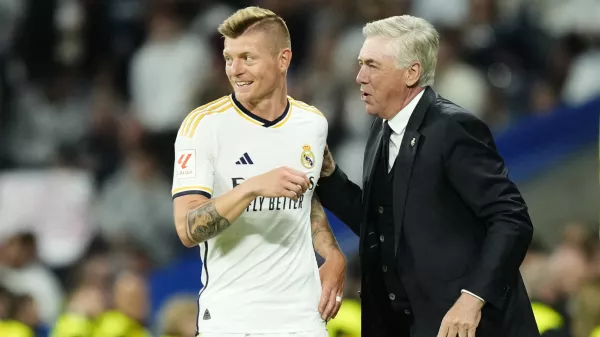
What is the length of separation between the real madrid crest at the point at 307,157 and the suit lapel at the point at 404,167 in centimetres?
32

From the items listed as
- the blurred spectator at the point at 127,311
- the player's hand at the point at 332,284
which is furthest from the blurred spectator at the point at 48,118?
the player's hand at the point at 332,284

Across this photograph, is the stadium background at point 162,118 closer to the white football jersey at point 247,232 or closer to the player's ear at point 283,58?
the white football jersey at point 247,232

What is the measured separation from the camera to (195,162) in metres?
4.18

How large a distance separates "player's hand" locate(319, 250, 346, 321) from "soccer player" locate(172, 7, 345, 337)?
12 millimetres

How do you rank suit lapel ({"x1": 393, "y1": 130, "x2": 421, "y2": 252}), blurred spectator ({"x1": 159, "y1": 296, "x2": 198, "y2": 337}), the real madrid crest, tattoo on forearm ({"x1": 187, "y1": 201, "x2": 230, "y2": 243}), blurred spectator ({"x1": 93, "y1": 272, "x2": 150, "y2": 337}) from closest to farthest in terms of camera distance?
tattoo on forearm ({"x1": 187, "y1": 201, "x2": 230, "y2": 243})
suit lapel ({"x1": 393, "y1": 130, "x2": 421, "y2": 252})
the real madrid crest
blurred spectator ({"x1": 159, "y1": 296, "x2": 198, "y2": 337})
blurred spectator ({"x1": 93, "y1": 272, "x2": 150, "y2": 337})

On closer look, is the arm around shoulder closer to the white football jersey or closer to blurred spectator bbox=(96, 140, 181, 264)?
the white football jersey

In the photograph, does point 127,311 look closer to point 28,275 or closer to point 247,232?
point 28,275

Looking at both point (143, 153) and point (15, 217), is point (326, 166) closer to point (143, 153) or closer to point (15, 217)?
point (143, 153)

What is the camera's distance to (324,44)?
10.1 m

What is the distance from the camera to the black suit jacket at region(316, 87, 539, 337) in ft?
13.7

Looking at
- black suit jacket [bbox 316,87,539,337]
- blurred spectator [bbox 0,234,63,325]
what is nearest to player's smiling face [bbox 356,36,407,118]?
A: black suit jacket [bbox 316,87,539,337]

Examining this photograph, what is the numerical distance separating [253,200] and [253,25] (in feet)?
2.12

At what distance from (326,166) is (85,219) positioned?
590cm

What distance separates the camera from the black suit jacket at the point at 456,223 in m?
4.16
